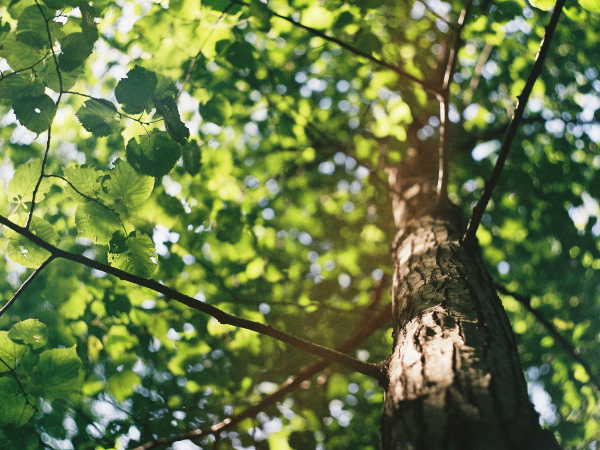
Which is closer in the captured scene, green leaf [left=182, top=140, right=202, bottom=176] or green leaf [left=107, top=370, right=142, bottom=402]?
green leaf [left=182, top=140, right=202, bottom=176]

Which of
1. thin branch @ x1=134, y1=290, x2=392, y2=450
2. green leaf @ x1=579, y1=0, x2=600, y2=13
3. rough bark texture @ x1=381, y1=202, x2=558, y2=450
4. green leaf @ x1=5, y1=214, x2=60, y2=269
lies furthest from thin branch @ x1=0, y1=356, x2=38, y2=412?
green leaf @ x1=579, y1=0, x2=600, y2=13

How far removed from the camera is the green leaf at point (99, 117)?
3.90 ft

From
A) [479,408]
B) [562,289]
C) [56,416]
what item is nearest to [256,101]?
[56,416]

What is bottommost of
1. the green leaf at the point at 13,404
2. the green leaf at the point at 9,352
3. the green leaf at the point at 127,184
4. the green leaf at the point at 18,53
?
the green leaf at the point at 13,404

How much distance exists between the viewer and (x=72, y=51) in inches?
46.2

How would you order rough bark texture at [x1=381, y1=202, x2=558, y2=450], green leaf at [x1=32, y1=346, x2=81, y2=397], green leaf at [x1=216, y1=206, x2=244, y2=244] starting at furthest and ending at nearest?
1. green leaf at [x1=216, y1=206, x2=244, y2=244]
2. green leaf at [x1=32, y1=346, x2=81, y2=397]
3. rough bark texture at [x1=381, y1=202, x2=558, y2=450]

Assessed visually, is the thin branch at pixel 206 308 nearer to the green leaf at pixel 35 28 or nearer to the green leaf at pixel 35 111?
the green leaf at pixel 35 111

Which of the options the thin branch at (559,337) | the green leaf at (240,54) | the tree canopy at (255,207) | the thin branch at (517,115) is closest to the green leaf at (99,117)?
the tree canopy at (255,207)

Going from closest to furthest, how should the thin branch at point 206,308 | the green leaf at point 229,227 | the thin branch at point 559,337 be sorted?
the thin branch at point 206,308 < the thin branch at point 559,337 < the green leaf at point 229,227

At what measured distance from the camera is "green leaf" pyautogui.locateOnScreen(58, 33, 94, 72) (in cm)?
116

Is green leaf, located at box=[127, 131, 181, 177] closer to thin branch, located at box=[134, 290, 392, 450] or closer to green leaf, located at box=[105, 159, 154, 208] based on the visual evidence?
green leaf, located at box=[105, 159, 154, 208]

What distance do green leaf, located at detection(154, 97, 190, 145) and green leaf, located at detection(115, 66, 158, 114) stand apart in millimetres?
41

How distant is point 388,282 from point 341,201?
1266 mm

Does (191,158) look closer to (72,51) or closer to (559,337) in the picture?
(72,51)
